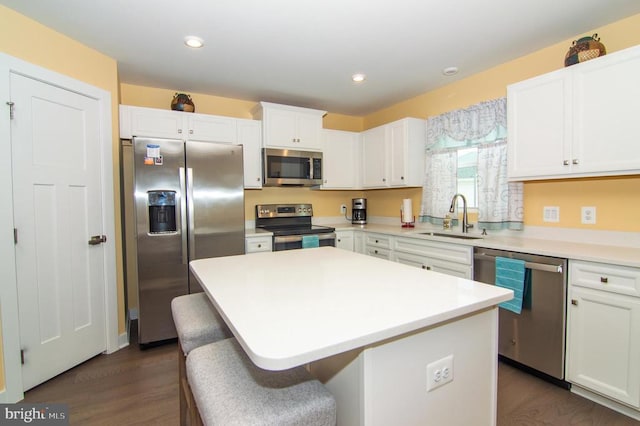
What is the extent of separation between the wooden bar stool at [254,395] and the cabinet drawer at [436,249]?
198 centimetres

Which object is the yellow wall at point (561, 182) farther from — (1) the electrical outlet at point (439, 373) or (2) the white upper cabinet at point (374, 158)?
(1) the electrical outlet at point (439, 373)

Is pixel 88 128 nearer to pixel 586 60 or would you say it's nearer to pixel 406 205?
pixel 406 205

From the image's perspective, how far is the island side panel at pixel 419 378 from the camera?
35.6 inches

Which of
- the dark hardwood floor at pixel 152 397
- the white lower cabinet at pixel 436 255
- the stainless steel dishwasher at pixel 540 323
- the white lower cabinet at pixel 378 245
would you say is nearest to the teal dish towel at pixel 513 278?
the stainless steel dishwasher at pixel 540 323

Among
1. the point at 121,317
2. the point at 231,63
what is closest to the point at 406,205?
the point at 231,63

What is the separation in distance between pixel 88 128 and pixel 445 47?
2978mm

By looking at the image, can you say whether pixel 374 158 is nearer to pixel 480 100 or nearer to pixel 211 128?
pixel 480 100

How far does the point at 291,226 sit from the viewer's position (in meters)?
3.97

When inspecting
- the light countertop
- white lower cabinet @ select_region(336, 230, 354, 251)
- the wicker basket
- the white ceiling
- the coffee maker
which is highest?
the white ceiling

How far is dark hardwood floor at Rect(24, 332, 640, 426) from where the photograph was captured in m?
1.76

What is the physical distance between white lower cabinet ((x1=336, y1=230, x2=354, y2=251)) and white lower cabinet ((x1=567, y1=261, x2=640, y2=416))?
2.29 meters

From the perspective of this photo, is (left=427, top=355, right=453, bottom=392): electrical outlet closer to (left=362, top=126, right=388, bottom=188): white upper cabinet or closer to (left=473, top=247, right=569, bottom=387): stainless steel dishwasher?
(left=473, top=247, right=569, bottom=387): stainless steel dishwasher

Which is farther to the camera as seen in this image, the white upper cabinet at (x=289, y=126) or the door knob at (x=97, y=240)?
the white upper cabinet at (x=289, y=126)

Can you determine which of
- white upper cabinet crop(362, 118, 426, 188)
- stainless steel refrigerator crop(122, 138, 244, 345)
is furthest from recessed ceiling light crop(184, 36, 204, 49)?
white upper cabinet crop(362, 118, 426, 188)
